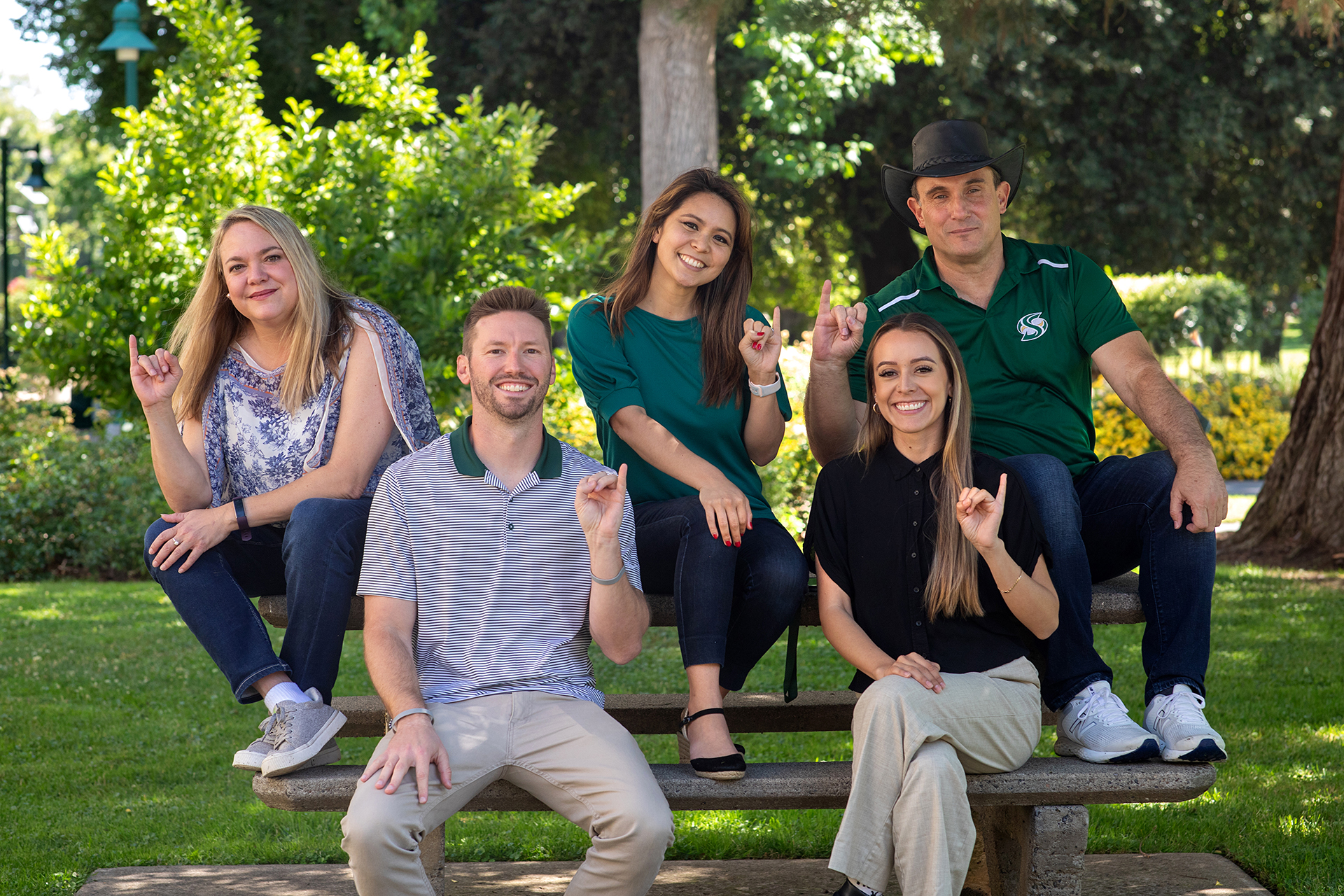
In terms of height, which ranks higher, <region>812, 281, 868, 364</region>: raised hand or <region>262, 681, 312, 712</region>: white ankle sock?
<region>812, 281, 868, 364</region>: raised hand

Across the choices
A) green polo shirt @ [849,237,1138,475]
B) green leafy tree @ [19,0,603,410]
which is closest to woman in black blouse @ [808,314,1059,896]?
green polo shirt @ [849,237,1138,475]

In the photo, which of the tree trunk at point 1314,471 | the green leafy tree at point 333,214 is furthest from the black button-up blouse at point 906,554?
the tree trunk at point 1314,471

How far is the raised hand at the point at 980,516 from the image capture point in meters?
2.80

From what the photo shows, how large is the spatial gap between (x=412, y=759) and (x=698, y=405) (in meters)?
1.27

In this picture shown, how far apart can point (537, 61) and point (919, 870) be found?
14201mm

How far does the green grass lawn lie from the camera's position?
398 centimetres

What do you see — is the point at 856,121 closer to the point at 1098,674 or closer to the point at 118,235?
the point at 118,235

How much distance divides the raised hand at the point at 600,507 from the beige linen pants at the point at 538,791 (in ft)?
1.42

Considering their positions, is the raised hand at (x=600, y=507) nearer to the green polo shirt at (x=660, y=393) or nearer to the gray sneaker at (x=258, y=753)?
the green polo shirt at (x=660, y=393)

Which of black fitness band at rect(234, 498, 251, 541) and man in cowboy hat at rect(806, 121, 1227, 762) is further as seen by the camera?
black fitness band at rect(234, 498, 251, 541)

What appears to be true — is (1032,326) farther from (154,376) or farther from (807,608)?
(154,376)

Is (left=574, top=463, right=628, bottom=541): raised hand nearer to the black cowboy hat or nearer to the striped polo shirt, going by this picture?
the striped polo shirt

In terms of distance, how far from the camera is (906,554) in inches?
119

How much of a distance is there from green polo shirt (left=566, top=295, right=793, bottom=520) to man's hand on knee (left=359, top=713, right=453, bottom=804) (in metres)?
0.99
